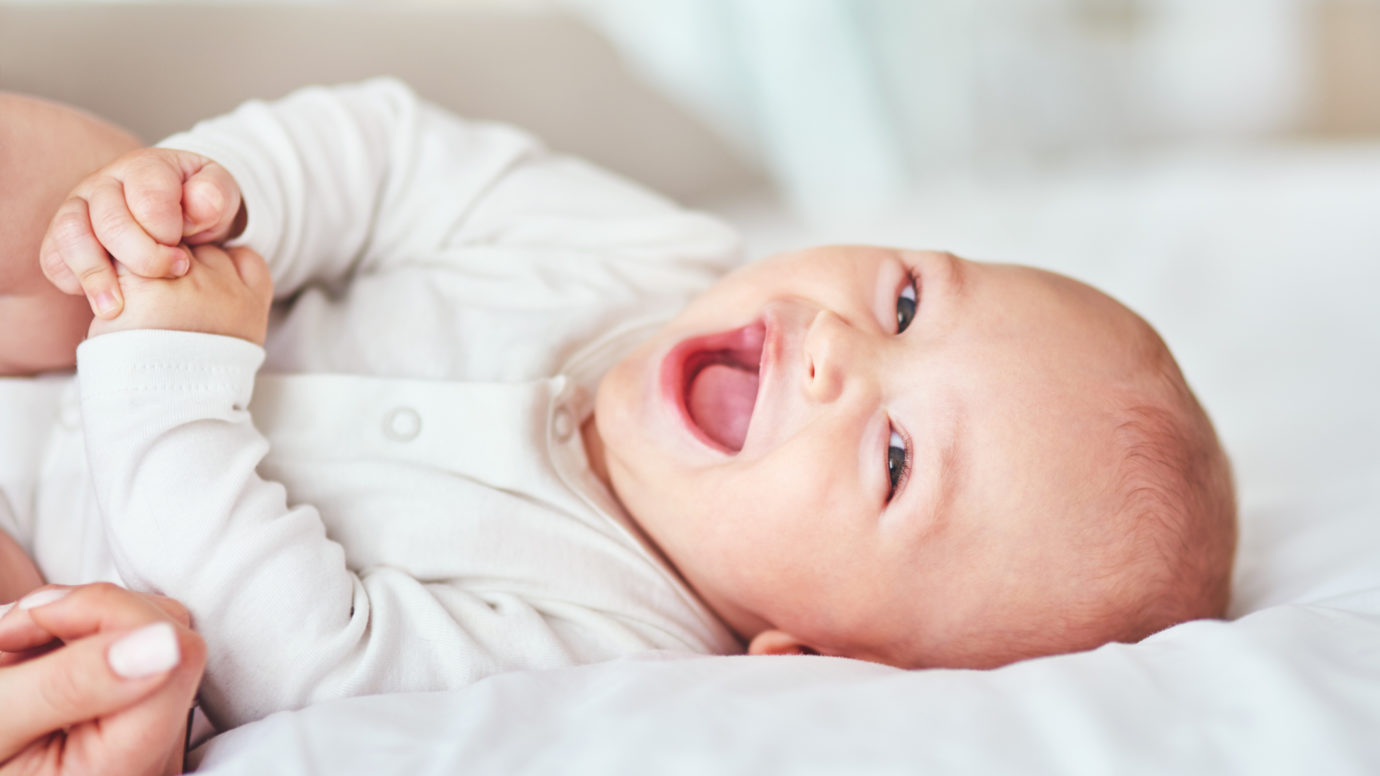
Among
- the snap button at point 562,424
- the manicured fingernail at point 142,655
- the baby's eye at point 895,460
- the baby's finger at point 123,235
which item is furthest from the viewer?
the snap button at point 562,424

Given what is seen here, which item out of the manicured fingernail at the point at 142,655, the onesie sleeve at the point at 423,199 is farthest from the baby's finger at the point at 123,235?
the manicured fingernail at the point at 142,655

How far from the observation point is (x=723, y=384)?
3.30 feet

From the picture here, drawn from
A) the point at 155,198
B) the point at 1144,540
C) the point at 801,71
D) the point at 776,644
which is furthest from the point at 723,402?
the point at 801,71

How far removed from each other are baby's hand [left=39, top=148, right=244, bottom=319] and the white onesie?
0.05 meters

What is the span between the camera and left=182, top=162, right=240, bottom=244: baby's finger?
78cm

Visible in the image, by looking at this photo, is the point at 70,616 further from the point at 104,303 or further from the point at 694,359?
the point at 694,359

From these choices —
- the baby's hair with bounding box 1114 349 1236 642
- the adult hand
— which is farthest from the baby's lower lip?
the adult hand

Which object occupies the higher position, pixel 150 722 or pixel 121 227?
pixel 121 227

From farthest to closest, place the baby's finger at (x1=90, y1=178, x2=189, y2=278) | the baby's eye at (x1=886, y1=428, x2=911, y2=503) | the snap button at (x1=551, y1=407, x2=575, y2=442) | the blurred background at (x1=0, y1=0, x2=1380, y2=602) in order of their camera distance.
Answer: the blurred background at (x1=0, y1=0, x2=1380, y2=602) → the snap button at (x1=551, y1=407, x2=575, y2=442) → the baby's eye at (x1=886, y1=428, x2=911, y2=503) → the baby's finger at (x1=90, y1=178, x2=189, y2=278)

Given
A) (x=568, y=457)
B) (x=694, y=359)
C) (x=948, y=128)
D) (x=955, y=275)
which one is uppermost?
(x=948, y=128)

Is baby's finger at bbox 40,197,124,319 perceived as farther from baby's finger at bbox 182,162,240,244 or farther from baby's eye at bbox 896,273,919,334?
baby's eye at bbox 896,273,919,334

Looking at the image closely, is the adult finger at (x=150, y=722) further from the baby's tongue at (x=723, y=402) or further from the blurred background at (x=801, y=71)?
the blurred background at (x=801, y=71)

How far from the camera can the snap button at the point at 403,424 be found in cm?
91

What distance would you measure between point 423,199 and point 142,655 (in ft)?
2.11
